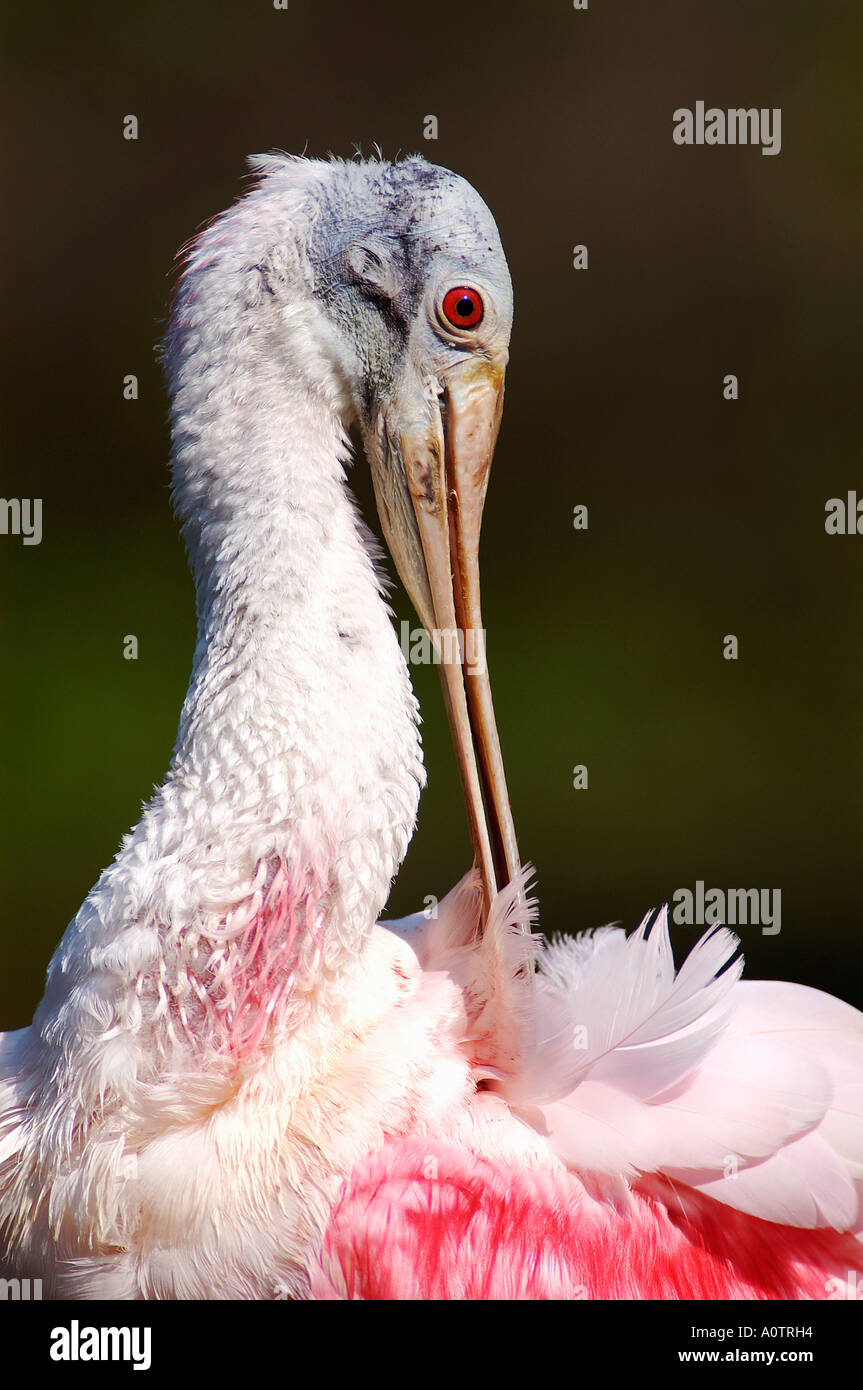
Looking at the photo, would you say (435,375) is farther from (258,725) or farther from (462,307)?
(258,725)

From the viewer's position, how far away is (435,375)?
180 cm

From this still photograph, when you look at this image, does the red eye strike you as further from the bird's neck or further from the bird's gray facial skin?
the bird's neck

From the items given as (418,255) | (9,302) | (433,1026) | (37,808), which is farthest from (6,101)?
(433,1026)

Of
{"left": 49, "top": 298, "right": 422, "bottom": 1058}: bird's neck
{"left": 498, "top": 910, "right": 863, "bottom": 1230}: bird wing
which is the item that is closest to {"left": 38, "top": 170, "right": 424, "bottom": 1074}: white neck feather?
{"left": 49, "top": 298, "right": 422, "bottom": 1058}: bird's neck

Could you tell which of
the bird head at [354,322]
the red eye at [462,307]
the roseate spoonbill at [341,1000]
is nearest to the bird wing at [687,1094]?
the roseate spoonbill at [341,1000]

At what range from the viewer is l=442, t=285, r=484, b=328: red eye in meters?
1.76

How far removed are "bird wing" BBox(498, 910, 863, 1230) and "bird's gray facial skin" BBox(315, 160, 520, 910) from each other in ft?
0.69

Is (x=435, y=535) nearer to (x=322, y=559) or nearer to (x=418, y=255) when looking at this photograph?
(x=322, y=559)

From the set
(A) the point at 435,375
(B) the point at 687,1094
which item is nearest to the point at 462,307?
(A) the point at 435,375

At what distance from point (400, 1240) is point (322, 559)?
78cm

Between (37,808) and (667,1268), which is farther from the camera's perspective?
(37,808)

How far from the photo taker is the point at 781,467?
604 cm

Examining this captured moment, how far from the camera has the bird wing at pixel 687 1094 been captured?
5.54 feet

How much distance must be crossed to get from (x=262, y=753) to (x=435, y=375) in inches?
20.3
